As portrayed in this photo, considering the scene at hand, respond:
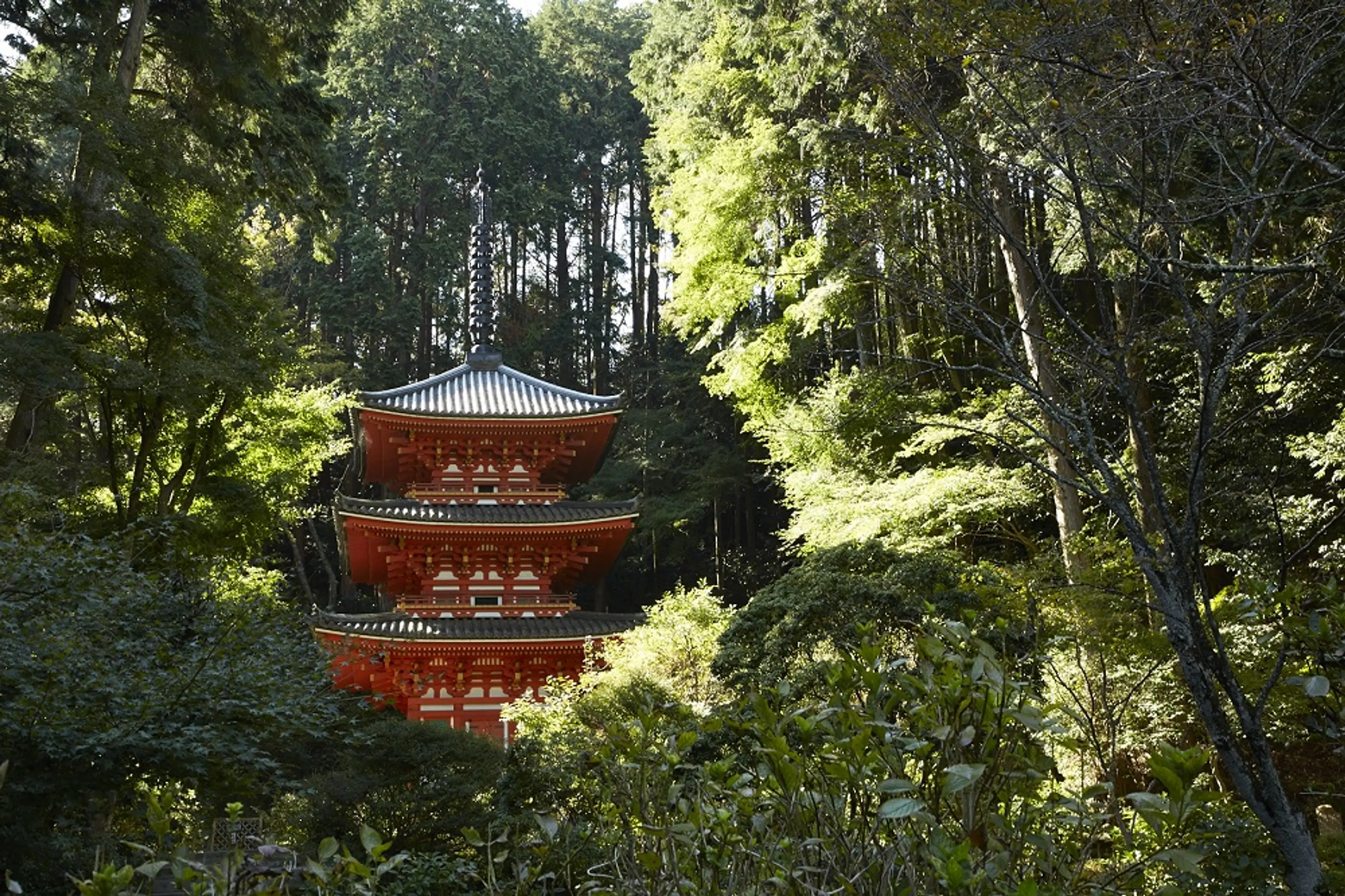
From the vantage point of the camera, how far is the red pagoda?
1242 centimetres

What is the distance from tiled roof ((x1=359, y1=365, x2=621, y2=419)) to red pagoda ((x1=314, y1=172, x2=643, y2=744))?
1.1 inches

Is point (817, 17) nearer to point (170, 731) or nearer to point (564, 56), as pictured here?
point (170, 731)

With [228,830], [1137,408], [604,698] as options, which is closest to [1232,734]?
[1137,408]

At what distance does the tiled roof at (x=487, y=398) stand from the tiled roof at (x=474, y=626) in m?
2.64

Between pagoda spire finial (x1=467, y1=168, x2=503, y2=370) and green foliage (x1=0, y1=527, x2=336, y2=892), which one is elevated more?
pagoda spire finial (x1=467, y1=168, x2=503, y2=370)

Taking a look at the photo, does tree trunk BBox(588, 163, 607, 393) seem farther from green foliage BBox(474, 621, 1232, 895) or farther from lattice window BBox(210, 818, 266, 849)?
green foliage BBox(474, 621, 1232, 895)

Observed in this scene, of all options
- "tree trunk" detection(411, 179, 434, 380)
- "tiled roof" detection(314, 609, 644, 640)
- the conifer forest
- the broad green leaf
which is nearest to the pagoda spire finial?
the conifer forest

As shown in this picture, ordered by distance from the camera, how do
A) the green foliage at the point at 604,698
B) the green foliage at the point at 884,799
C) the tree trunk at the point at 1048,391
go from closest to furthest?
the green foliage at the point at 884,799
the green foliage at the point at 604,698
the tree trunk at the point at 1048,391

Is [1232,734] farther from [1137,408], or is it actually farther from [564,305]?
[564,305]

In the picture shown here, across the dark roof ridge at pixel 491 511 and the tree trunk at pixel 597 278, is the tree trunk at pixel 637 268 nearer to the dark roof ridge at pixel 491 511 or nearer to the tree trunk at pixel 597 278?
the tree trunk at pixel 597 278


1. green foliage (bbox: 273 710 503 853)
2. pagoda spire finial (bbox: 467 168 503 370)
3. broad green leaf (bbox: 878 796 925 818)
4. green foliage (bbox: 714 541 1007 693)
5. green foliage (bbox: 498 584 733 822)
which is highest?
pagoda spire finial (bbox: 467 168 503 370)

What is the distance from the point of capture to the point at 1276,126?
8.07 ft

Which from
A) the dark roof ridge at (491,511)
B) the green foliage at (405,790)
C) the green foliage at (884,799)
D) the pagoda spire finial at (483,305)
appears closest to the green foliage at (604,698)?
the green foliage at (405,790)

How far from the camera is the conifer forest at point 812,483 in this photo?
2135mm
